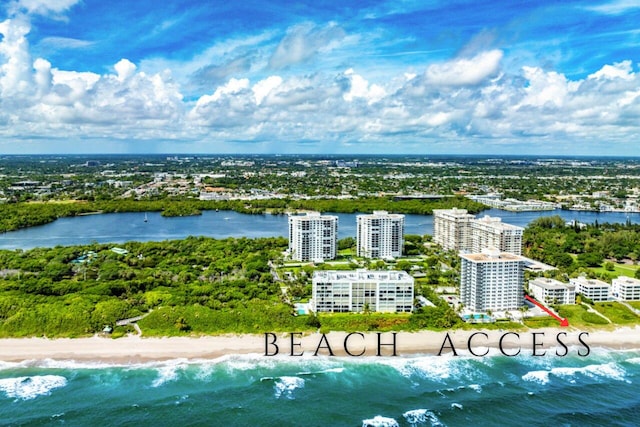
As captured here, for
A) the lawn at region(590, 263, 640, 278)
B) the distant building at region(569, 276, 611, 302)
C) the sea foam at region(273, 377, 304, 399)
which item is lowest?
the sea foam at region(273, 377, 304, 399)

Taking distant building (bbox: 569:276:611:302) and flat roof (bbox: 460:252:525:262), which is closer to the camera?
flat roof (bbox: 460:252:525:262)

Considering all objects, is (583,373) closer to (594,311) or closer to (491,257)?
(594,311)

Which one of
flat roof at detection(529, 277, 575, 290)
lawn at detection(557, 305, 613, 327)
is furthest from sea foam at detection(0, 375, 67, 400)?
flat roof at detection(529, 277, 575, 290)

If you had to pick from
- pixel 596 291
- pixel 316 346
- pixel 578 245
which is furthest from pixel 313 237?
pixel 578 245

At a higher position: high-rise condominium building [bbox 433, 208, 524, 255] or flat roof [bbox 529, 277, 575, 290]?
high-rise condominium building [bbox 433, 208, 524, 255]

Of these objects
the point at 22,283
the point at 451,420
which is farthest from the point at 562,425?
the point at 22,283

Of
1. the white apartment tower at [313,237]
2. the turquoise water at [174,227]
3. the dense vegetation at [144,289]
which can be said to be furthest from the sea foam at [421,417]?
the turquoise water at [174,227]

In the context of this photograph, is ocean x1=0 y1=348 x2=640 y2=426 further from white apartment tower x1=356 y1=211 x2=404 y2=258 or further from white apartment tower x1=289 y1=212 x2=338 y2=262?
white apartment tower x1=356 y1=211 x2=404 y2=258
